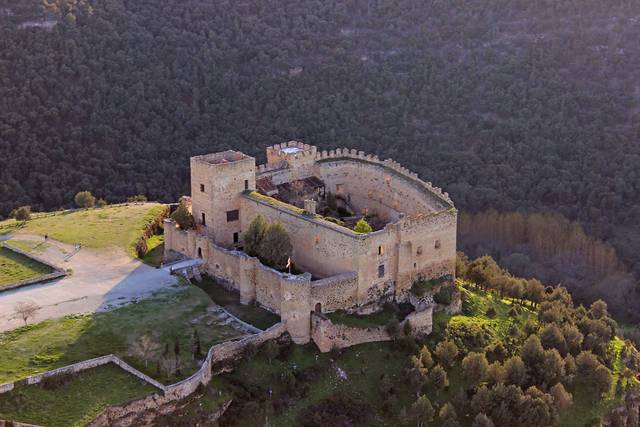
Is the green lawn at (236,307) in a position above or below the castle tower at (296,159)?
below

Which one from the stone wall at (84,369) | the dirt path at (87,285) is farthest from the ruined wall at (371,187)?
the stone wall at (84,369)

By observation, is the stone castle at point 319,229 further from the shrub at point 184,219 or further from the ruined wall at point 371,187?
the shrub at point 184,219

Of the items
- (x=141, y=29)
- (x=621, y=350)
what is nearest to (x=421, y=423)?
(x=621, y=350)

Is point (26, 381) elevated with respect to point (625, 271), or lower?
elevated

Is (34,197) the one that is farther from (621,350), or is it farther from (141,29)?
(621,350)

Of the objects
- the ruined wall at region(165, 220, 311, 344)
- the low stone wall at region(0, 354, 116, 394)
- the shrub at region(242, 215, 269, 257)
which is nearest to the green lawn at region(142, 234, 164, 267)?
the ruined wall at region(165, 220, 311, 344)
